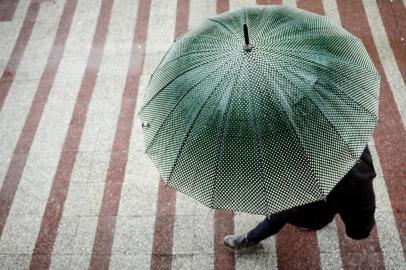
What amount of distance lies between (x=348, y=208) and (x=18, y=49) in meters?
5.87

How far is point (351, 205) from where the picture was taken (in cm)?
276

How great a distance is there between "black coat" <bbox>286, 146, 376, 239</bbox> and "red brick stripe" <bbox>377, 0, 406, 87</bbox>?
3181 mm

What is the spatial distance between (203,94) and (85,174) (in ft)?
10.3

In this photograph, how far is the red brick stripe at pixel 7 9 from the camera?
7.15 metres

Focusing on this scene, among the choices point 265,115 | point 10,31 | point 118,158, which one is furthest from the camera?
point 10,31

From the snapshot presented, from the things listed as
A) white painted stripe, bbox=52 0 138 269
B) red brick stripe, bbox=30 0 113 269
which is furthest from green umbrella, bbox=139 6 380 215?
red brick stripe, bbox=30 0 113 269

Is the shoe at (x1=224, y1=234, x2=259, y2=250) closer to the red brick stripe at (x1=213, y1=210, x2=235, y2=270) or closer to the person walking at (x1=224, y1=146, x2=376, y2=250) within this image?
the red brick stripe at (x1=213, y1=210, x2=235, y2=270)

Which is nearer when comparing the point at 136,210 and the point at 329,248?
the point at 329,248

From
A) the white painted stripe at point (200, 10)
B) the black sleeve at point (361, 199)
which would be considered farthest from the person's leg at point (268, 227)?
the white painted stripe at point (200, 10)

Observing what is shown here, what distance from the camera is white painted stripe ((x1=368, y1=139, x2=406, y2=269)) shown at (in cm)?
404

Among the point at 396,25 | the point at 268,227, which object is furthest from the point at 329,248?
the point at 396,25

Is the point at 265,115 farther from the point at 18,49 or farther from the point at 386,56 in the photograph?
the point at 18,49

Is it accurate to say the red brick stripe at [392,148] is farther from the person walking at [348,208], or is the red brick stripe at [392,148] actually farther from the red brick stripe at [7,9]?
the red brick stripe at [7,9]

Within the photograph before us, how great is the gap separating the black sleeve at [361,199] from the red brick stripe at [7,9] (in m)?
6.67
